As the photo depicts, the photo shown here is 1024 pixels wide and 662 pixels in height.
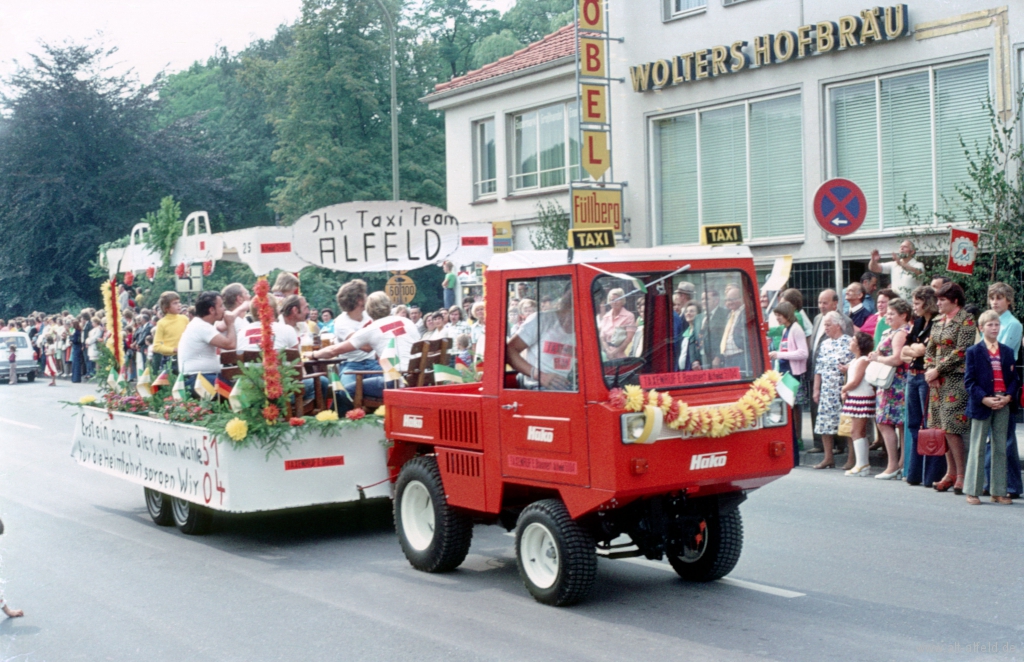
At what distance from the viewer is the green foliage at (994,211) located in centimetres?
1608

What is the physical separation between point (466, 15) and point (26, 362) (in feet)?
102

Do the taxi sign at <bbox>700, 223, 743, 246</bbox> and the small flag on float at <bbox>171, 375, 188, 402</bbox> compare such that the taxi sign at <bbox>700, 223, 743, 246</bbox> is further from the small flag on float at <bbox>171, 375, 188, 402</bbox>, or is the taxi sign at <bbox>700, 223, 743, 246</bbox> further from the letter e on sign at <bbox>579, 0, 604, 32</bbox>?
the letter e on sign at <bbox>579, 0, 604, 32</bbox>

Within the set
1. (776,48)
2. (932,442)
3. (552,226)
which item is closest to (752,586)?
(932,442)

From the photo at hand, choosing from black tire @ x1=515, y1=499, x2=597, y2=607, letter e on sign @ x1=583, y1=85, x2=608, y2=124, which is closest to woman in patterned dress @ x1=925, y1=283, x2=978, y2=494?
black tire @ x1=515, y1=499, x2=597, y2=607

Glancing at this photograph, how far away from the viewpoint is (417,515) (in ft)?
27.8

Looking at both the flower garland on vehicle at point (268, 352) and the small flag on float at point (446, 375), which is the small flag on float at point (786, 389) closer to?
the small flag on float at point (446, 375)

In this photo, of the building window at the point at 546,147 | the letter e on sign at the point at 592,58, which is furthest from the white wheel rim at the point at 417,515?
the building window at the point at 546,147

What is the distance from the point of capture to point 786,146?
21.1m

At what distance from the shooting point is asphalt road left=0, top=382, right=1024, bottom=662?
638 centimetres

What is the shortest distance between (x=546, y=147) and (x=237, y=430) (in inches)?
Result: 746

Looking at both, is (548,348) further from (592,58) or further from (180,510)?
(592,58)

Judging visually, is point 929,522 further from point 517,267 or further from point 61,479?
point 61,479

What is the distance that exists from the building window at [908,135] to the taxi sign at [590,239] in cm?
1199

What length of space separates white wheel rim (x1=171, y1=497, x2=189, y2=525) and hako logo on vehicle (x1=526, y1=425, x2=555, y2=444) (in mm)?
4112
